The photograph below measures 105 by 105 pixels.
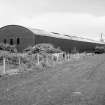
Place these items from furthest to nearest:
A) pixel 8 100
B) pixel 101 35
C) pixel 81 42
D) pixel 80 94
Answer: pixel 101 35
pixel 81 42
pixel 80 94
pixel 8 100

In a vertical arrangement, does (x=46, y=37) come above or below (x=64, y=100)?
above

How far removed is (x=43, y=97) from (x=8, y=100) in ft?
3.89

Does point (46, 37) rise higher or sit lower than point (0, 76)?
higher

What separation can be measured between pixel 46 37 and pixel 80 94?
95.9 ft

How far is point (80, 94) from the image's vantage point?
7164mm

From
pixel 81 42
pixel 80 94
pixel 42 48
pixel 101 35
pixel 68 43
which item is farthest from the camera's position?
pixel 101 35

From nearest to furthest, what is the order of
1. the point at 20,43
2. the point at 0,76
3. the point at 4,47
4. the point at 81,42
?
the point at 0,76, the point at 4,47, the point at 20,43, the point at 81,42

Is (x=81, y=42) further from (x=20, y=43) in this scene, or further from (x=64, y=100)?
(x=64, y=100)

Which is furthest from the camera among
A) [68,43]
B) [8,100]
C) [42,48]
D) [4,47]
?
[68,43]

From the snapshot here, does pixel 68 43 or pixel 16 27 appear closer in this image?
pixel 16 27

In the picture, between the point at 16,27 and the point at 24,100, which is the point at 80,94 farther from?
the point at 16,27

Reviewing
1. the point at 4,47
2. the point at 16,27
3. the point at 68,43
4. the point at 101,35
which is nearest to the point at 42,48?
the point at 4,47

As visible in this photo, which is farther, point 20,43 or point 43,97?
point 20,43

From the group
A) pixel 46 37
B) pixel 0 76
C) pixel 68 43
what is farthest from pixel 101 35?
pixel 0 76
